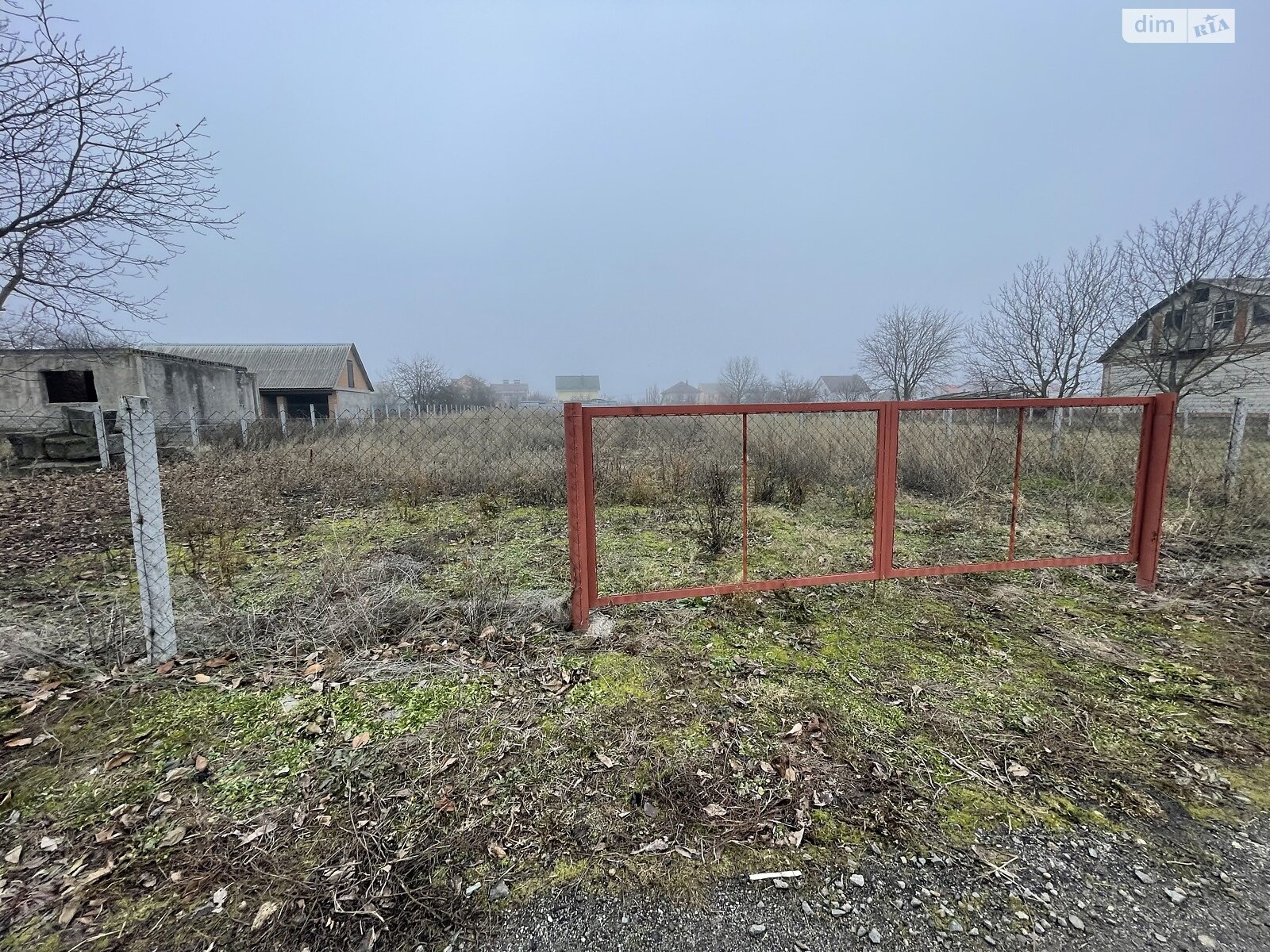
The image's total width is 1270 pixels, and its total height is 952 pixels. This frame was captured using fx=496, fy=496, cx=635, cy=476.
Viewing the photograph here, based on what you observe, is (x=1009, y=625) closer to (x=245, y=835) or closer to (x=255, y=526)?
(x=245, y=835)

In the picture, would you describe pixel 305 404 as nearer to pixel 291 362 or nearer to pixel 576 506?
pixel 291 362

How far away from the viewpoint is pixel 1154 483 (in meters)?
3.88

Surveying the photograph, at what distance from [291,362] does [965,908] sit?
40455mm

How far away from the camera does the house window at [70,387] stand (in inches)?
584

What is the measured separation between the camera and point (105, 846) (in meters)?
1.81

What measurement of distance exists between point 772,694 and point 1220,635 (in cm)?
325

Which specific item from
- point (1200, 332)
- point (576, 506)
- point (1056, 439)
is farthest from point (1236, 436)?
point (576, 506)

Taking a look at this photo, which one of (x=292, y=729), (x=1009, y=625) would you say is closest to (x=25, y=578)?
(x=292, y=729)

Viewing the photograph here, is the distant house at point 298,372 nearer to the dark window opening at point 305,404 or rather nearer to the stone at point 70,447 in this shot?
the dark window opening at point 305,404

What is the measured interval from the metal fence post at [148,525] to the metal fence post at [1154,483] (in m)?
6.52

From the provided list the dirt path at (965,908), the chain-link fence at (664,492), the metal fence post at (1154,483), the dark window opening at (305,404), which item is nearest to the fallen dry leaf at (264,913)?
the dirt path at (965,908)

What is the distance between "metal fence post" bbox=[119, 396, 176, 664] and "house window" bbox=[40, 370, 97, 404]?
59.2 ft

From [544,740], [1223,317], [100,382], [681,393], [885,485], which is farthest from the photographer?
[681,393]

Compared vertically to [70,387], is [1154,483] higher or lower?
lower
